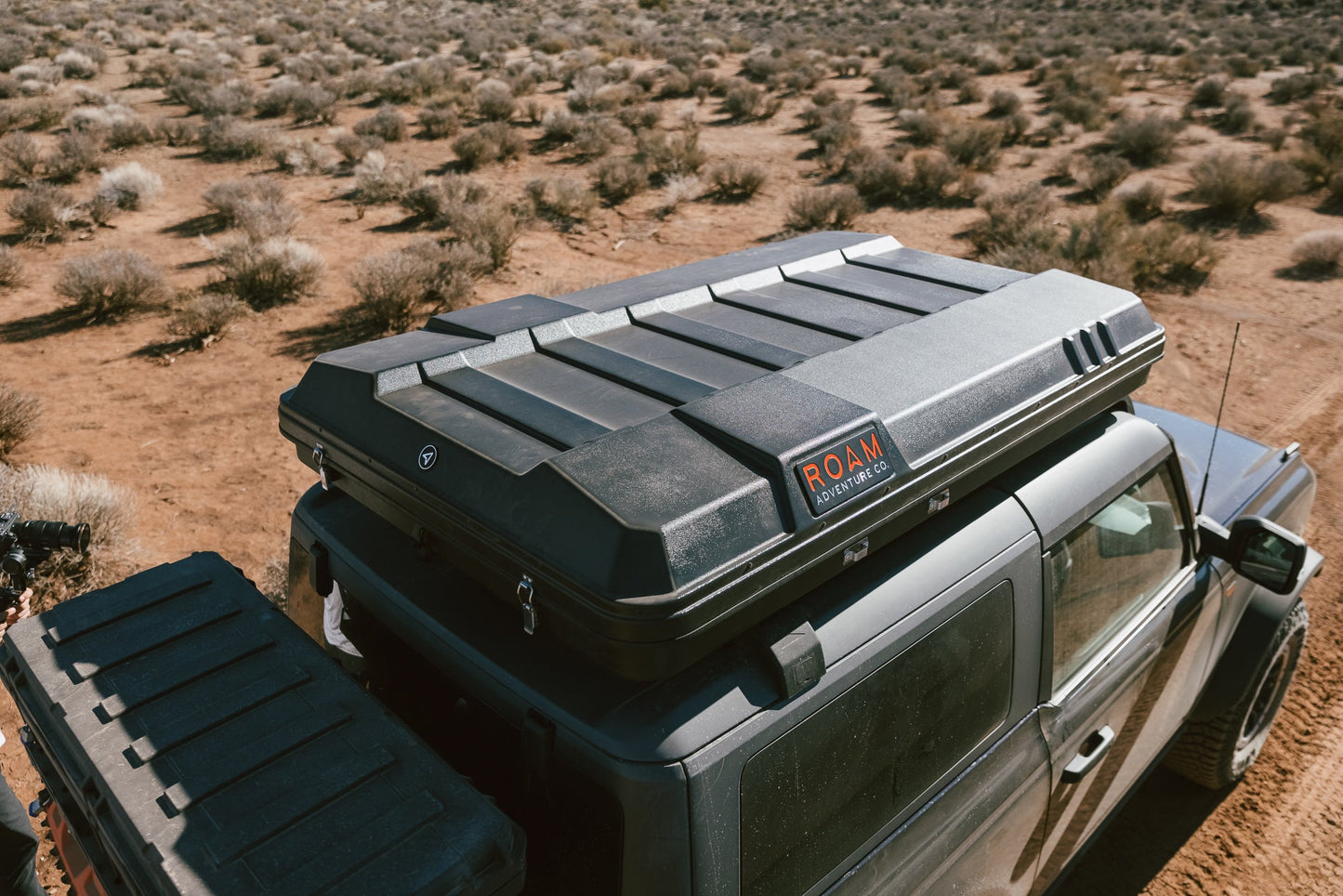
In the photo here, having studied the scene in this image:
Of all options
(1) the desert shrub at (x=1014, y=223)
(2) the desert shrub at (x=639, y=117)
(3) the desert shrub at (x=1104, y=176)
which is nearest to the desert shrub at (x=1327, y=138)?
(3) the desert shrub at (x=1104, y=176)

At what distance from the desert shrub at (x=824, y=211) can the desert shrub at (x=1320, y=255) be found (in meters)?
5.58

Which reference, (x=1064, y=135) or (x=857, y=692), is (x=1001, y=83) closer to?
(x=1064, y=135)

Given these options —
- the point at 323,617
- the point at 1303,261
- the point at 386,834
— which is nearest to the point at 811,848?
the point at 386,834

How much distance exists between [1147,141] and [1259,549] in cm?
1602

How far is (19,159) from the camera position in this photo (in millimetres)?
13805

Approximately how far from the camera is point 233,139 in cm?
1562

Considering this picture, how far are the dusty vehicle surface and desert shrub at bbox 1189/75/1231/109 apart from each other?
877 inches

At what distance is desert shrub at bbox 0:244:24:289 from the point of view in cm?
995

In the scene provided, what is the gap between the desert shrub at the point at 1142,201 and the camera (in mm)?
13289

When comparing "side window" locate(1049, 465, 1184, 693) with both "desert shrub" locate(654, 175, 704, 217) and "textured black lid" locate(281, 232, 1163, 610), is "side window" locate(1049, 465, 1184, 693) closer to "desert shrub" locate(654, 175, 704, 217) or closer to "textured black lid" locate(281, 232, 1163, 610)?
"textured black lid" locate(281, 232, 1163, 610)

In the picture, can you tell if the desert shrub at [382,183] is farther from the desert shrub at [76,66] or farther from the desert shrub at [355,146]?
the desert shrub at [76,66]

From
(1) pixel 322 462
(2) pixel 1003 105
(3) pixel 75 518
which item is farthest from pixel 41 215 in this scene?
(2) pixel 1003 105

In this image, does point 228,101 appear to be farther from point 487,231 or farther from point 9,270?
point 487,231

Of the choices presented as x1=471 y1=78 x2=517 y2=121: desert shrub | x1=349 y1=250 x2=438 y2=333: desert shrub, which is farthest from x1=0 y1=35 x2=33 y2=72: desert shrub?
x1=349 y1=250 x2=438 y2=333: desert shrub
